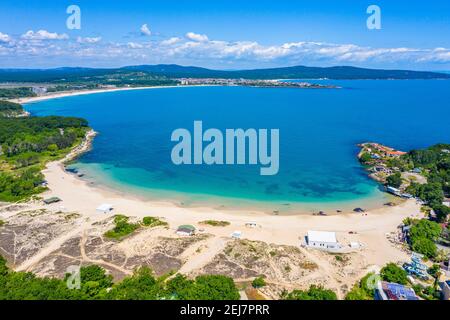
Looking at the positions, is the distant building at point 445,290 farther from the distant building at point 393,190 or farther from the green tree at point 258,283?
the distant building at point 393,190

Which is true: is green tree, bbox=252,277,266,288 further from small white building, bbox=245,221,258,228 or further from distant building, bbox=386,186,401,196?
distant building, bbox=386,186,401,196

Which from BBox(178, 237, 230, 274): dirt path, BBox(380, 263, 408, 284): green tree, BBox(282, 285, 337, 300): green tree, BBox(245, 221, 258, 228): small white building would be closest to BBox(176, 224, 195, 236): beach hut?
BBox(178, 237, 230, 274): dirt path

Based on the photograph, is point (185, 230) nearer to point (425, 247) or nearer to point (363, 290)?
point (363, 290)

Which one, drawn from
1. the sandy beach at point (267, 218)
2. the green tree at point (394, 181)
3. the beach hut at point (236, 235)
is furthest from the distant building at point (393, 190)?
the beach hut at point (236, 235)

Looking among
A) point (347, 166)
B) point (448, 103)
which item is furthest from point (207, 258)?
point (448, 103)
